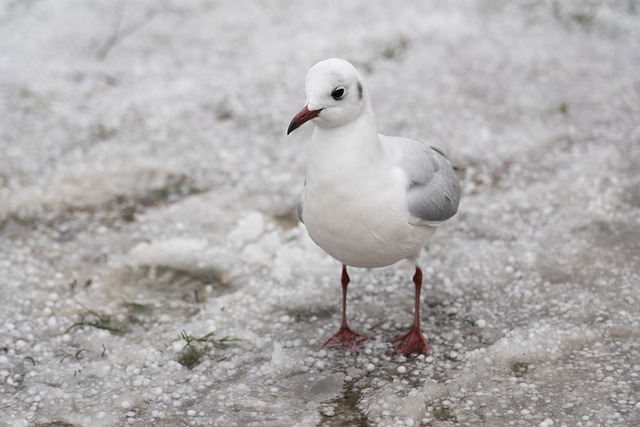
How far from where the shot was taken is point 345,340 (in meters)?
4.12

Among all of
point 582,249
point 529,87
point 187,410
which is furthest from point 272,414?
point 529,87

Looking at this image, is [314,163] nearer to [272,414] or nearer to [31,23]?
[272,414]

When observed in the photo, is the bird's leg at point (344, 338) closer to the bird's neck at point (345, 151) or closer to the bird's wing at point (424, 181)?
the bird's wing at point (424, 181)

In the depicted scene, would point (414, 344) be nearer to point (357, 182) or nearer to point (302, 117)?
point (357, 182)

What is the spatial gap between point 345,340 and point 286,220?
1.43m

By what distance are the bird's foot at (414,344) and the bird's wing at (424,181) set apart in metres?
0.61

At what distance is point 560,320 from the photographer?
13.6ft

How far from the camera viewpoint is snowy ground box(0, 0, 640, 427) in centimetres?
376

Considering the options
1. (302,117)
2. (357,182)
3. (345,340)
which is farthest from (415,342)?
(302,117)

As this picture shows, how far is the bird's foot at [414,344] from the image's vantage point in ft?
13.1

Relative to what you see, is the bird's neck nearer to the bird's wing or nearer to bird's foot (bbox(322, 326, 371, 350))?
the bird's wing

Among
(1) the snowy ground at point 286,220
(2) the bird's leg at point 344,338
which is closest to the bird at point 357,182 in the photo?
(2) the bird's leg at point 344,338

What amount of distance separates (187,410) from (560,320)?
1998 mm

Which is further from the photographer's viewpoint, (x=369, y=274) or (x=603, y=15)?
(x=603, y=15)
